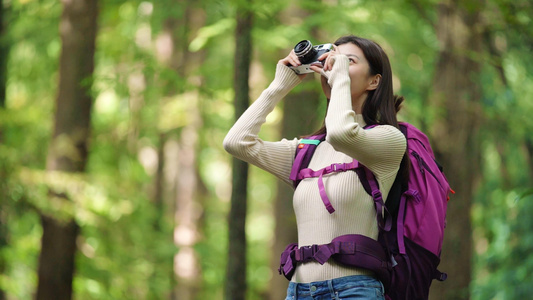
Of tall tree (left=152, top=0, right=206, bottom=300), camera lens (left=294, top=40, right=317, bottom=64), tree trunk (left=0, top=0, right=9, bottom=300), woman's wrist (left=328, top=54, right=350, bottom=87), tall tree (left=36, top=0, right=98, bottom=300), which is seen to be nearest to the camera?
woman's wrist (left=328, top=54, right=350, bottom=87)

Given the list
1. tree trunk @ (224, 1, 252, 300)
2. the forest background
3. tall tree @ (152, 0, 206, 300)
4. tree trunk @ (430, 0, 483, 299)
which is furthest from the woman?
tall tree @ (152, 0, 206, 300)

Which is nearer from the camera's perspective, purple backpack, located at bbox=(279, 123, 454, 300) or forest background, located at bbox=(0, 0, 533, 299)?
purple backpack, located at bbox=(279, 123, 454, 300)

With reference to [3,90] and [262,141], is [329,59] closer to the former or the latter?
[262,141]

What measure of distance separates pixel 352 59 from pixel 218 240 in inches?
656

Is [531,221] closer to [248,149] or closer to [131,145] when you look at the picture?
[248,149]

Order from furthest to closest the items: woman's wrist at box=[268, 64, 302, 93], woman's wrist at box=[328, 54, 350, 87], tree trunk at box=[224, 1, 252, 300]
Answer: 1. tree trunk at box=[224, 1, 252, 300]
2. woman's wrist at box=[268, 64, 302, 93]
3. woman's wrist at box=[328, 54, 350, 87]

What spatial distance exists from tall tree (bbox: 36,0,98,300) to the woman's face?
232 inches

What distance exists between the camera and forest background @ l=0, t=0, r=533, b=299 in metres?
6.39

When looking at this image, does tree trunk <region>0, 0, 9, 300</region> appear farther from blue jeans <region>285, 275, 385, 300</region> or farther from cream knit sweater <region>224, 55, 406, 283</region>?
blue jeans <region>285, 275, 385, 300</region>

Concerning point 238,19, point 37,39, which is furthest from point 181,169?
point 238,19

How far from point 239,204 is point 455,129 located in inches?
101

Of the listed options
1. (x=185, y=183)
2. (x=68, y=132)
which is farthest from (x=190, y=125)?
(x=68, y=132)

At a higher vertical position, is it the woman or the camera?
the camera

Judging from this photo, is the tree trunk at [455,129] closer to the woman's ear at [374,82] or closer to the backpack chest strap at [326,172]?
the woman's ear at [374,82]
